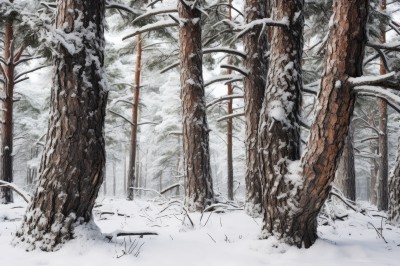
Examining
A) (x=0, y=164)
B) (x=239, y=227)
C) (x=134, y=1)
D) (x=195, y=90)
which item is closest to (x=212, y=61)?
(x=134, y=1)

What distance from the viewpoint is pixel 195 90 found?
21.1 feet

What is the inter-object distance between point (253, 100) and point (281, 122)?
2715mm

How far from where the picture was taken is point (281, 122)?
3.68 meters

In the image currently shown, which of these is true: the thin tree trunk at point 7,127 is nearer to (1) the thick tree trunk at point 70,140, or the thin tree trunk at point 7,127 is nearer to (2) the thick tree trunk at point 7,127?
(2) the thick tree trunk at point 7,127

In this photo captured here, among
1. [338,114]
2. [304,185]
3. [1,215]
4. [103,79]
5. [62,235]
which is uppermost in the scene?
[103,79]

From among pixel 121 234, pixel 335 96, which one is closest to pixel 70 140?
pixel 121 234

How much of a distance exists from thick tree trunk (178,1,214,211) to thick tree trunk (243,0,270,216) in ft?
2.67

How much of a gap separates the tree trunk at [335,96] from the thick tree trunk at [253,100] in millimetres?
3001

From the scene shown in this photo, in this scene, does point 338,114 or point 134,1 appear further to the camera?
point 134,1

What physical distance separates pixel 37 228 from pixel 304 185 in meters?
2.78

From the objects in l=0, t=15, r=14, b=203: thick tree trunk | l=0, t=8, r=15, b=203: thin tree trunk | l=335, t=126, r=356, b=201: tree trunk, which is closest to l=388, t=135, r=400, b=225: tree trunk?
Result: l=335, t=126, r=356, b=201: tree trunk

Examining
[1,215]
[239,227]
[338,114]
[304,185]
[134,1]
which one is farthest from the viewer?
[134,1]

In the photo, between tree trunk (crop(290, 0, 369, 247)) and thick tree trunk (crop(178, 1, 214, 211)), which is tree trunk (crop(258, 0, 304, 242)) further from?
thick tree trunk (crop(178, 1, 214, 211))

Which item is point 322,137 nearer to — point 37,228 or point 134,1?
point 37,228
